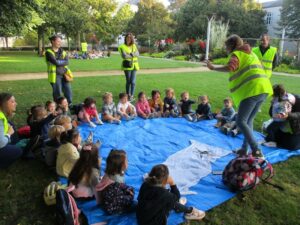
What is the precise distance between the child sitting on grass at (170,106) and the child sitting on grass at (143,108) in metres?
0.42

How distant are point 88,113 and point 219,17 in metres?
33.5

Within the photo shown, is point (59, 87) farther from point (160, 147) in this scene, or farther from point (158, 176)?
point (158, 176)

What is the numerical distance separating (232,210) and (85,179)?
181 centimetres

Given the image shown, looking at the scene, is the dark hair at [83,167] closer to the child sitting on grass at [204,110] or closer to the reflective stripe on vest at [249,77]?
the reflective stripe on vest at [249,77]

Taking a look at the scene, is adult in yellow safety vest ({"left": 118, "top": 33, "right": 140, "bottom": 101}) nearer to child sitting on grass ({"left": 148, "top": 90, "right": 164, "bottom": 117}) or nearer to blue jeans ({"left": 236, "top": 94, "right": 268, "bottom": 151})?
child sitting on grass ({"left": 148, "top": 90, "right": 164, "bottom": 117})

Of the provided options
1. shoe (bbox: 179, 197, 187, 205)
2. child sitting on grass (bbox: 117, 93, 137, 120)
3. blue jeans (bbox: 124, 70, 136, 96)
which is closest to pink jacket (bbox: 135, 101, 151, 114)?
child sitting on grass (bbox: 117, 93, 137, 120)

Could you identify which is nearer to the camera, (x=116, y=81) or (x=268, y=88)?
(x=268, y=88)

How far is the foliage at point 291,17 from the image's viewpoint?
34750 millimetres

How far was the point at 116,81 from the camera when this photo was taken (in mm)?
12719

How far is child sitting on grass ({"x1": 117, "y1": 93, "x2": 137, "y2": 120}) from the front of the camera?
7026mm

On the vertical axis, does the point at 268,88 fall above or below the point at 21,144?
above

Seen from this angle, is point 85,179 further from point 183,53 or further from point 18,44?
point 18,44

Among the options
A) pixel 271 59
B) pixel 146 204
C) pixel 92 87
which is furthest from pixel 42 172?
pixel 92 87

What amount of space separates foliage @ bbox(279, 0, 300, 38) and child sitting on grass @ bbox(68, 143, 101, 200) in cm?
3817
